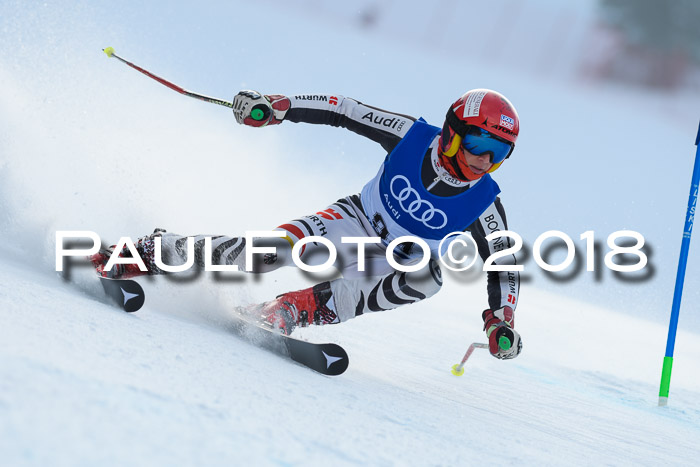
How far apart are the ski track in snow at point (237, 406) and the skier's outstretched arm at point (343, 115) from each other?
1019mm

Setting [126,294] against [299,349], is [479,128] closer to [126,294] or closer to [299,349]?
[299,349]

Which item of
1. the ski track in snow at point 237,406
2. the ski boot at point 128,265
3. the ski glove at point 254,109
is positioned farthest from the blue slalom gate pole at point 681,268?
the ski boot at point 128,265

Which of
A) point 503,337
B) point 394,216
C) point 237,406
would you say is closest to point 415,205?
point 394,216

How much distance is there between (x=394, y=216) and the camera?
3.07m

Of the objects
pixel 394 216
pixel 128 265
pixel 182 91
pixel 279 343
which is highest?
pixel 182 91

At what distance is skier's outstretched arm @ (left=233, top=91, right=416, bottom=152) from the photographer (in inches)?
120

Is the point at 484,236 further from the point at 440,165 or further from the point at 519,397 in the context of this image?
the point at 519,397

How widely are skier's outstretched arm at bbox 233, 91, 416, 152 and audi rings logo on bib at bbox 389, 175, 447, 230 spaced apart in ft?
0.70

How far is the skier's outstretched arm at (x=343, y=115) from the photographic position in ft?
9.99

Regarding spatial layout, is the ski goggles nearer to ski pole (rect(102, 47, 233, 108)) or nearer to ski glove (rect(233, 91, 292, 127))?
ski glove (rect(233, 91, 292, 127))

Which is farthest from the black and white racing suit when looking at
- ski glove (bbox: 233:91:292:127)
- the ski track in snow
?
the ski track in snow

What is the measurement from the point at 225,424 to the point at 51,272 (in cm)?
174

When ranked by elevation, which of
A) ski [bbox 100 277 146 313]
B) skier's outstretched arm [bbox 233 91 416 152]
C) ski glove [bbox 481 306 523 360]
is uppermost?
skier's outstretched arm [bbox 233 91 416 152]

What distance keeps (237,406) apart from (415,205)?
1650mm
